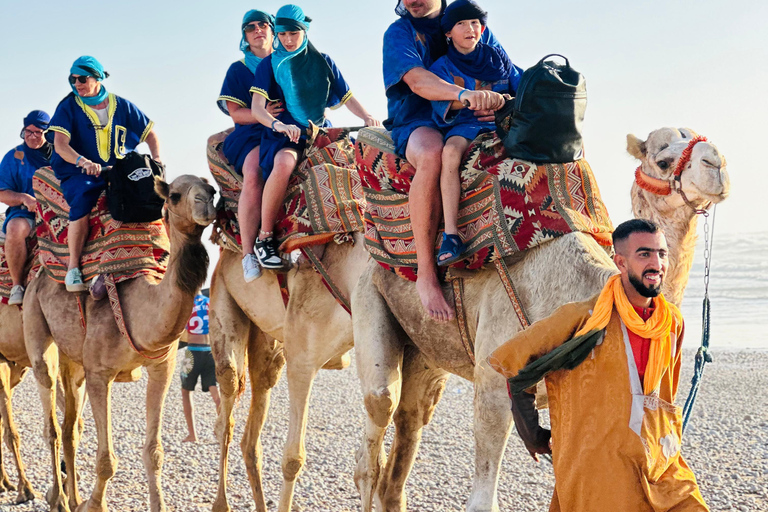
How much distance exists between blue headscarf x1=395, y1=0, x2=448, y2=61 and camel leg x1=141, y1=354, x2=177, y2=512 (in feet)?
11.4

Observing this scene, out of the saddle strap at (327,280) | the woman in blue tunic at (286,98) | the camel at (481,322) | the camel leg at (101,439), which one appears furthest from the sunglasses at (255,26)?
the camel leg at (101,439)

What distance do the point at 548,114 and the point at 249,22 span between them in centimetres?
346

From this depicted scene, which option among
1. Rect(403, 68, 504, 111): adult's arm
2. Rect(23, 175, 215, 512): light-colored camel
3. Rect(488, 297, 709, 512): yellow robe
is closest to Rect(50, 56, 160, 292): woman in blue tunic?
Rect(23, 175, 215, 512): light-colored camel

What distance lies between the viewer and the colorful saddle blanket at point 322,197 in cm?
589

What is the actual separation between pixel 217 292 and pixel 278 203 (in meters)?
1.30

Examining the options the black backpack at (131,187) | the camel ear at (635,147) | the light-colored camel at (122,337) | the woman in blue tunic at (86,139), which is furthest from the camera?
the woman in blue tunic at (86,139)

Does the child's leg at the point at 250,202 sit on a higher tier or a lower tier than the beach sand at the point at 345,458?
higher

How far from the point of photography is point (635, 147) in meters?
4.93

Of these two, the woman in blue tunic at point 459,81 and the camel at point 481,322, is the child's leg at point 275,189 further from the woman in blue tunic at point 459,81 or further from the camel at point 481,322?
the woman in blue tunic at point 459,81

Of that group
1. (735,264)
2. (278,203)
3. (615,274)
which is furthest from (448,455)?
(735,264)

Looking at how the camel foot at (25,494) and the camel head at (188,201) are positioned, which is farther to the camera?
the camel foot at (25,494)

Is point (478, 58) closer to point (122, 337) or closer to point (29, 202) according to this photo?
point (122, 337)

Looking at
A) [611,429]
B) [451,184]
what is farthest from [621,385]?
[451,184]

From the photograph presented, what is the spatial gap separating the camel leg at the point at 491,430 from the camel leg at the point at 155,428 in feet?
11.5
